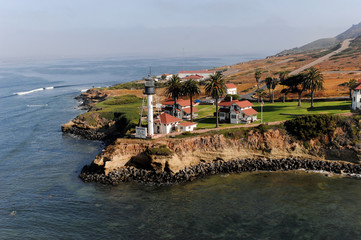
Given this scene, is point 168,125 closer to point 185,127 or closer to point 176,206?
point 185,127

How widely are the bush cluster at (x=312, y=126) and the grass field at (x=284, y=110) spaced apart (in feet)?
20.6

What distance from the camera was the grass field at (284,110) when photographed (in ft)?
197

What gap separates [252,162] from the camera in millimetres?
48438

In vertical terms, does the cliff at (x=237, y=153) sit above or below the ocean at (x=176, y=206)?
above

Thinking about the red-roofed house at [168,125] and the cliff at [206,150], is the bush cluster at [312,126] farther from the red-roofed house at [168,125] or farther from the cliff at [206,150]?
the red-roofed house at [168,125]

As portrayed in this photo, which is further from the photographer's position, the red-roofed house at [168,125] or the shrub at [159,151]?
the red-roofed house at [168,125]

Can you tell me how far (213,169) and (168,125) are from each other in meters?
12.4

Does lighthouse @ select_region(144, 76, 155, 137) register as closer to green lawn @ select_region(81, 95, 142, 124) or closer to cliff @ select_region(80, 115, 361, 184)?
cliff @ select_region(80, 115, 361, 184)

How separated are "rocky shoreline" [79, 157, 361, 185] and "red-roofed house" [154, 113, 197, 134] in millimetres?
9187

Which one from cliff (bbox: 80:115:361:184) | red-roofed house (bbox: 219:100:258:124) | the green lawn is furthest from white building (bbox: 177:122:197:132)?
the green lawn

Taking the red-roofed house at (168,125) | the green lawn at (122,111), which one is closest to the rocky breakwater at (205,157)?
the red-roofed house at (168,125)

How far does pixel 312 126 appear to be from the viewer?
5075 cm

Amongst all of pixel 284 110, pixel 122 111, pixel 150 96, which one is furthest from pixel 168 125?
pixel 284 110

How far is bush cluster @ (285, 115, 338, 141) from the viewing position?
50.4 m
